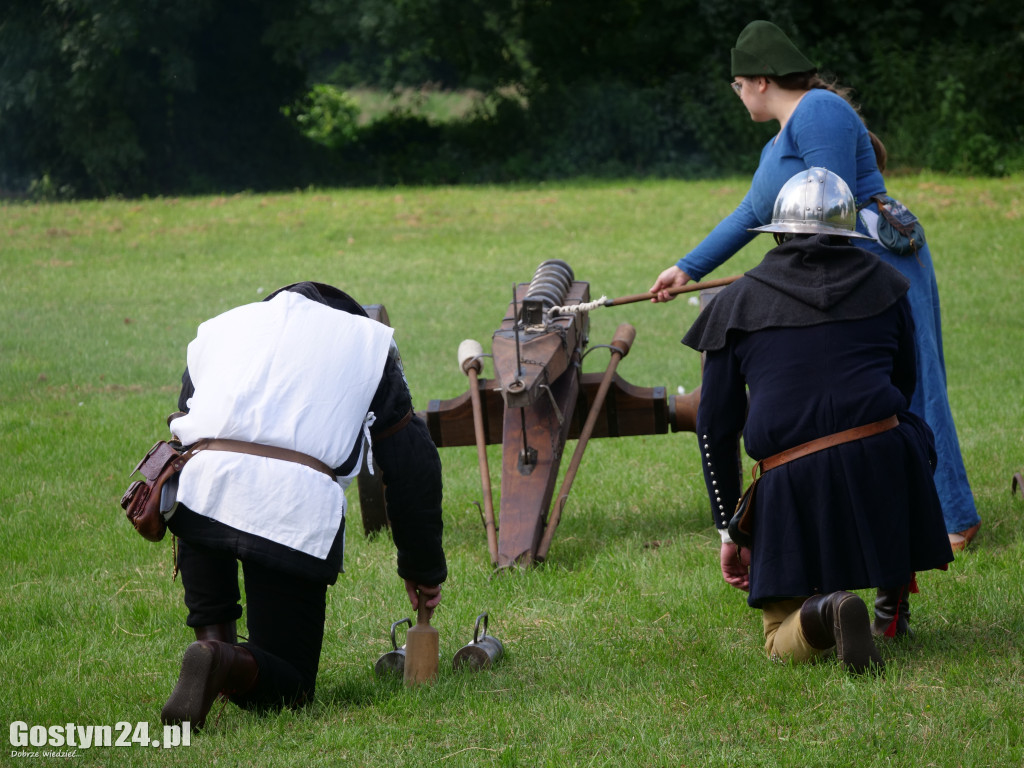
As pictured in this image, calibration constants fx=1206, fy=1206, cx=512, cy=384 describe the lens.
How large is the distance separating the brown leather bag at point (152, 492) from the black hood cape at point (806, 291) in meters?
1.49

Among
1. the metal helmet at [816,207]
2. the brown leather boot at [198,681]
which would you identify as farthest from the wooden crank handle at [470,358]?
the brown leather boot at [198,681]

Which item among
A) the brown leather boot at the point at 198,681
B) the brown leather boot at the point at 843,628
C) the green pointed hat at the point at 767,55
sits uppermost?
the green pointed hat at the point at 767,55

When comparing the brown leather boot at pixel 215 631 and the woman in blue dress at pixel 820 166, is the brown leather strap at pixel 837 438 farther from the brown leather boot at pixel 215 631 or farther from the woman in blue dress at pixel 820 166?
the brown leather boot at pixel 215 631

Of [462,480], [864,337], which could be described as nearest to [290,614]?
[864,337]

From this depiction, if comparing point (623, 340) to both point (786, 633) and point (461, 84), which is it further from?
point (461, 84)

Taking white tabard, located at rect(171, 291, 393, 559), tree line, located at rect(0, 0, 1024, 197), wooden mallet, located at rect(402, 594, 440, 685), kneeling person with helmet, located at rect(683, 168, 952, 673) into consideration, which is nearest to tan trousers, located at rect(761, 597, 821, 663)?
kneeling person with helmet, located at rect(683, 168, 952, 673)

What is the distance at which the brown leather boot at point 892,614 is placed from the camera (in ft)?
12.9

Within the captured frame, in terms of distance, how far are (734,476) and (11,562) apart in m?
3.26

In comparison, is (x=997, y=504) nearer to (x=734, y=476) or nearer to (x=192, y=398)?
(x=734, y=476)

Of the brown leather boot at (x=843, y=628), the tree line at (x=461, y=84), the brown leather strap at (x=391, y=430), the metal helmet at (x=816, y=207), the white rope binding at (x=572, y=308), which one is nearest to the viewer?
the brown leather boot at (x=843, y=628)

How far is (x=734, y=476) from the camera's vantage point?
151 inches

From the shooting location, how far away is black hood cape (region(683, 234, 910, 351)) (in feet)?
11.6

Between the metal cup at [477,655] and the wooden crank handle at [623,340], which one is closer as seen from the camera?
the metal cup at [477,655]

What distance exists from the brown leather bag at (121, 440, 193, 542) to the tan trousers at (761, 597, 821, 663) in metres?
1.87
